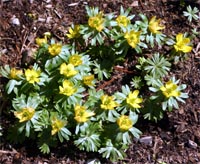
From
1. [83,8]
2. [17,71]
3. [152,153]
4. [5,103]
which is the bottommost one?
[152,153]

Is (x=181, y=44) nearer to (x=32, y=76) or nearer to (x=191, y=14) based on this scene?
(x=191, y=14)

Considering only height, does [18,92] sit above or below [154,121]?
above

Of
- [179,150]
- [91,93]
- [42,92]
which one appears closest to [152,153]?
[179,150]

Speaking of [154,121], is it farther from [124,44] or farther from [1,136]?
[1,136]

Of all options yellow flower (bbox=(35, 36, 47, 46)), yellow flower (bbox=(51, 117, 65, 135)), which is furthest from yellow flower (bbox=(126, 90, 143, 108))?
yellow flower (bbox=(35, 36, 47, 46))

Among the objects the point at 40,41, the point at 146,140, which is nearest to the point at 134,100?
the point at 146,140

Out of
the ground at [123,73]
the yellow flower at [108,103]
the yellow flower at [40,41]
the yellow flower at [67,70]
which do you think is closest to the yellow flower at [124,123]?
the yellow flower at [108,103]

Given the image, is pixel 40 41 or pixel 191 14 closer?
pixel 40 41
